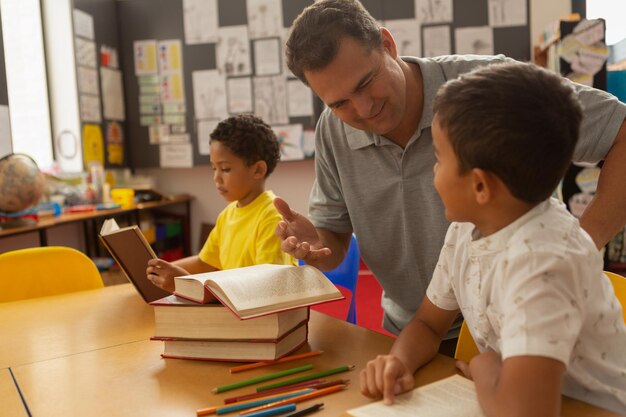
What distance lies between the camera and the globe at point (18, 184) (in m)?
3.09

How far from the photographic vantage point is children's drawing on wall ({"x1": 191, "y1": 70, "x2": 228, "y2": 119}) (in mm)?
4770

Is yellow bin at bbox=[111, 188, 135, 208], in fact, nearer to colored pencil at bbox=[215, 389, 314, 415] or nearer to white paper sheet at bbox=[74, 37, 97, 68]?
white paper sheet at bbox=[74, 37, 97, 68]

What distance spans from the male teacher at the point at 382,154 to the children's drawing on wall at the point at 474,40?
10.5ft

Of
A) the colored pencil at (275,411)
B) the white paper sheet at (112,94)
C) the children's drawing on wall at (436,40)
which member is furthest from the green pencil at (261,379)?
the white paper sheet at (112,94)

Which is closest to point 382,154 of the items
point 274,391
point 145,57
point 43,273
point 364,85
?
point 364,85

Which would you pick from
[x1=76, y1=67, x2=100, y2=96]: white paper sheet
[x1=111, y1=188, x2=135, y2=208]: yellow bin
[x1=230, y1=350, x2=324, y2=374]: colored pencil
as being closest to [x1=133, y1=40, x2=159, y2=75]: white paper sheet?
[x1=76, y1=67, x2=100, y2=96]: white paper sheet

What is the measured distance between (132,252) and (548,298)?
1.06 m

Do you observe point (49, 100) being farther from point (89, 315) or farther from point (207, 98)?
point (89, 315)

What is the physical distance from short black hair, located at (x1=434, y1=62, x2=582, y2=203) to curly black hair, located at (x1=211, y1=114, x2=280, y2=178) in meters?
1.30

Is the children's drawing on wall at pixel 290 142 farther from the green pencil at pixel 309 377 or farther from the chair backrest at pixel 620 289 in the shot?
the green pencil at pixel 309 377

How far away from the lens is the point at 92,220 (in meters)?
4.24

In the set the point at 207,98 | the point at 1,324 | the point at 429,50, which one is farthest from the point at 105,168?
the point at 1,324

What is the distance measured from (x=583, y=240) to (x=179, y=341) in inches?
28.4

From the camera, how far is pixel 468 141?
0.83 m
